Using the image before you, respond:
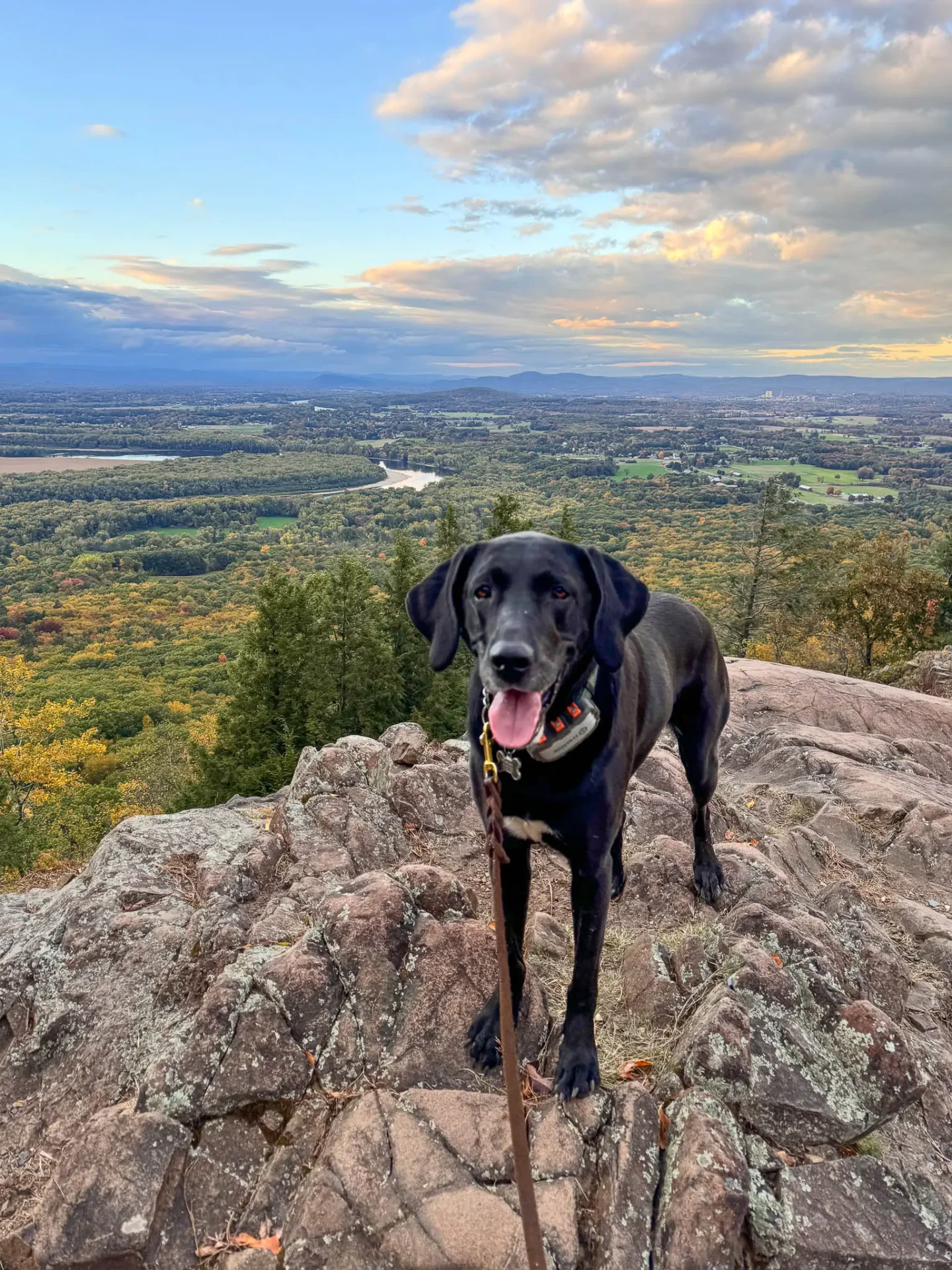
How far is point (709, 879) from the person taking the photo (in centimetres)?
506

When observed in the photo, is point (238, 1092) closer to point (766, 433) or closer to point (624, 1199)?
point (624, 1199)

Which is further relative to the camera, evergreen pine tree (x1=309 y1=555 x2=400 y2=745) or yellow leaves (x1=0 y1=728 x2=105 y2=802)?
evergreen pine tree (x1=309 y1=555 x2=400 y2=745)

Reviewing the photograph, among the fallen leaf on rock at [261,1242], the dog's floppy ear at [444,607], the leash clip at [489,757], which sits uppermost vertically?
the dog's floppy ear at [444,607]

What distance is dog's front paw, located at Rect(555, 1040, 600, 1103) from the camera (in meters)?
3.26

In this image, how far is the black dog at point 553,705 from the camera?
2758 millimetres

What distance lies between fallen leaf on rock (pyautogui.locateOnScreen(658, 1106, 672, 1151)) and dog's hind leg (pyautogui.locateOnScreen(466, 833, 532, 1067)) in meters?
0.84

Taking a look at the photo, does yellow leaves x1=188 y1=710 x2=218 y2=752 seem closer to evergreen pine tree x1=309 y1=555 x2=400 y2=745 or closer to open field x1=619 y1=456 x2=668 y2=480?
evergreen pine tree x1=309 y1=555 x2=400 y2=745

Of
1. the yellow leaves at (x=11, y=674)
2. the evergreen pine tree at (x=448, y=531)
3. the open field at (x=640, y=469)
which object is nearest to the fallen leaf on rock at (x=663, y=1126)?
the yellow leaves at (x=11, y=674)

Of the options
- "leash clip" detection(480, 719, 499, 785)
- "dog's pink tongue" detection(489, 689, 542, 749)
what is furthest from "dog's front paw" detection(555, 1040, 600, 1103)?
"dog's pink tongue" detection(489, 689, 542, 749)

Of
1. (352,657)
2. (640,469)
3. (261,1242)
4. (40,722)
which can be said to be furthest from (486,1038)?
(640,469)

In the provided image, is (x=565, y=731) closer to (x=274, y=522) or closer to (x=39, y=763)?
(x=39, y=763)

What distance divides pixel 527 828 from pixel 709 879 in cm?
248

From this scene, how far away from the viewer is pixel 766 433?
538ft

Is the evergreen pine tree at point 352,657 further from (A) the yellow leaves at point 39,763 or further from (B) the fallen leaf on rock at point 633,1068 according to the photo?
(B) the fallen leaf on rock at point 633,1068
